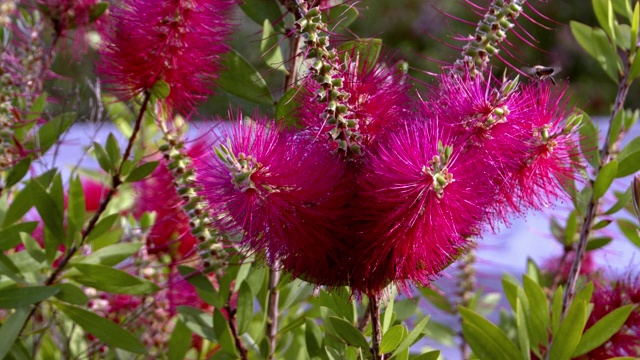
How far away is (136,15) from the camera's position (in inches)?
21.1

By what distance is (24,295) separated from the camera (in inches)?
22.0

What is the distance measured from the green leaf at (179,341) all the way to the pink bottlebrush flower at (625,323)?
0.92ft

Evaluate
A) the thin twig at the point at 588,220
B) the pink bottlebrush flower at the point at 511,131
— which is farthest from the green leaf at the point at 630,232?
the pink bottlebrush flower at the point at 511,131

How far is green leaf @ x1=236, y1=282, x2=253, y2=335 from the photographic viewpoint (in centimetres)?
56

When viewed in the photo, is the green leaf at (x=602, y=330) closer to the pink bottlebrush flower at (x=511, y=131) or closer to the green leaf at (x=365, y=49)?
the pink bottlebrush flower at (x=511, y=131)

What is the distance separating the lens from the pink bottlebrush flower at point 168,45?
52 centimetres

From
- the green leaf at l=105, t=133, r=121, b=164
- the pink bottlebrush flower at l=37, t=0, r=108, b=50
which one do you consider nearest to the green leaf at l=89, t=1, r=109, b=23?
the pink bottlebrush flower at l=37, t=0, r=108, b=50

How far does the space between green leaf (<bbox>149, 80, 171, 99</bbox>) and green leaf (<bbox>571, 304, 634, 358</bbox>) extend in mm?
311

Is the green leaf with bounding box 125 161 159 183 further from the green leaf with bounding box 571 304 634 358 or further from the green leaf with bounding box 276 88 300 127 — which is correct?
the green leaf with bounding box 571 304 634 358

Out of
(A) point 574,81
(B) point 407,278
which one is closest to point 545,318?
(B) point 407,278

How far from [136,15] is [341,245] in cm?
23

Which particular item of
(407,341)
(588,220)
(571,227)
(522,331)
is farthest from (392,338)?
(571,227)

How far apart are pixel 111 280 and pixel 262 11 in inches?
8.9

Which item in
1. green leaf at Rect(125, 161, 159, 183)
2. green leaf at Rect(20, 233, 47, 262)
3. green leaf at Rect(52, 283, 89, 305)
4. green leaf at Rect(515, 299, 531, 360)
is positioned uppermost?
green leaf at Rect(125, 161, 159, 183)
